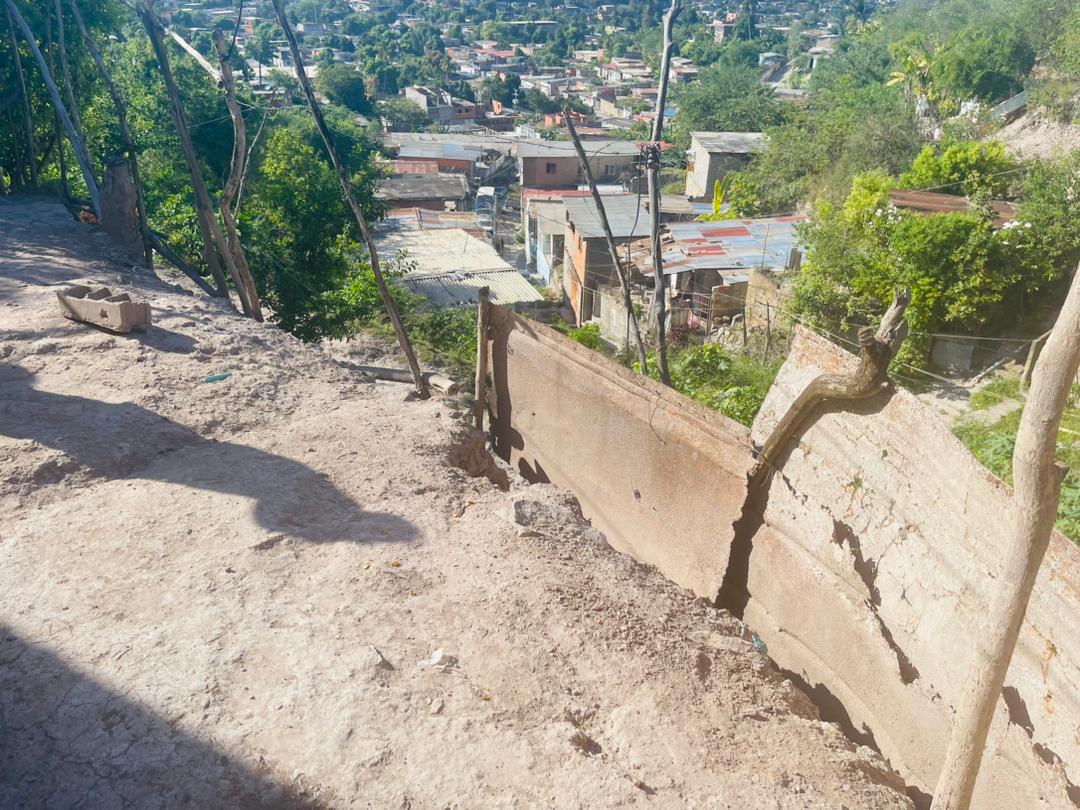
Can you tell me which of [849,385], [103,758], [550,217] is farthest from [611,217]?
[103,758]

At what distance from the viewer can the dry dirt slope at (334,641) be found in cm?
294

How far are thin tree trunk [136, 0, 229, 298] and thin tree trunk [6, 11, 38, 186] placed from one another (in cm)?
373

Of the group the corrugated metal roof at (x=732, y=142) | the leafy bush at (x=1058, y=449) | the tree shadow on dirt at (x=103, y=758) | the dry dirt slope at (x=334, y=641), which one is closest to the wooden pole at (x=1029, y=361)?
the leafy bush at (x=1058, y=449)

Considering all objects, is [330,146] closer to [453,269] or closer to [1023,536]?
[1023,536]

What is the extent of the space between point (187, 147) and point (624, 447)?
542 cm

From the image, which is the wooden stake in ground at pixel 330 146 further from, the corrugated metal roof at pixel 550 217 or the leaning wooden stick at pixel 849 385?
the corrugated metal roof at pixel 550 217

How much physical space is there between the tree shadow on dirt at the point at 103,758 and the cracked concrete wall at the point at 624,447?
278 centimetres

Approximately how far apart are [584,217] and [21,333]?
12.3 meters

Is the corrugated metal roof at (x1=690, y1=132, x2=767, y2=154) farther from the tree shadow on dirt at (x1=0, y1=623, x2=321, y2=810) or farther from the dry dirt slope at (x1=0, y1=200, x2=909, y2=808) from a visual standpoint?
the tree shadow on dirt at (x1=0, y1=623, x2=321, y2=810)

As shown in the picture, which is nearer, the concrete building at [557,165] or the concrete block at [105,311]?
the concrete block at [105,311]

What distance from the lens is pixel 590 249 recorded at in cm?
1606

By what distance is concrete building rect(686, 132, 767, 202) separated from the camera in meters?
23.7

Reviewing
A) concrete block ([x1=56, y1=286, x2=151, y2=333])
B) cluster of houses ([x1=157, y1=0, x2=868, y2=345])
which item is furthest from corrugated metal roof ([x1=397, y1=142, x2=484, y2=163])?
concrete block ([x1=56, y1=286, x2=151, y2=333])

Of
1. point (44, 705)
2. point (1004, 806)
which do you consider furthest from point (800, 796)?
point (44, 705)
